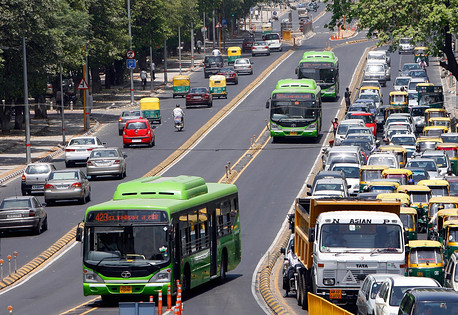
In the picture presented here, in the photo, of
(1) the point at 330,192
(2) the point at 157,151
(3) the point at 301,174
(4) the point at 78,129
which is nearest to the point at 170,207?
(1) the point at 330,192

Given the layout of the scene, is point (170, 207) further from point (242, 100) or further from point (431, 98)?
point (242, 100)

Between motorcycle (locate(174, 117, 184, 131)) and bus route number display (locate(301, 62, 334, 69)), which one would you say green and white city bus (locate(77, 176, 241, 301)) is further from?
bus route number display (locate(301, 62, 334, 69))

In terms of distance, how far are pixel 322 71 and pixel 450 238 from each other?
42.5 m

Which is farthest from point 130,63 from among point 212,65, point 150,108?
point 212,65

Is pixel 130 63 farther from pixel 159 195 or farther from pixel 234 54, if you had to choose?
pixel 159 195

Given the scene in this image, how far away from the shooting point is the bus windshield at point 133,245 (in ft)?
79.5

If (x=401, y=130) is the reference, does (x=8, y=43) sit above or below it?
above

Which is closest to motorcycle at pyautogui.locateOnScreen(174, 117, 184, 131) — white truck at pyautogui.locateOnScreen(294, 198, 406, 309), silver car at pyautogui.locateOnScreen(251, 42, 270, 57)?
white truck at pyautogui.locateOnScreen(294, 198, 406, 309)

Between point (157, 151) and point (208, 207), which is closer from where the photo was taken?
point (208, 207)

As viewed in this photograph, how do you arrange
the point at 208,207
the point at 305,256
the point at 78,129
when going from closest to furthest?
the point at 305,256
the point at 208,207
the point at 78,129

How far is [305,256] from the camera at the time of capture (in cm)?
2548

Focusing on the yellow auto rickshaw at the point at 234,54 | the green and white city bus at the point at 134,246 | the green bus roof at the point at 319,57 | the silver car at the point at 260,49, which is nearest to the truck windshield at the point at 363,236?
the green and white city bus at the point at 134,246

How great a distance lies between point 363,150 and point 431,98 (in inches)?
783

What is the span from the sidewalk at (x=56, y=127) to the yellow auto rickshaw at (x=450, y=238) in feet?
83.8
